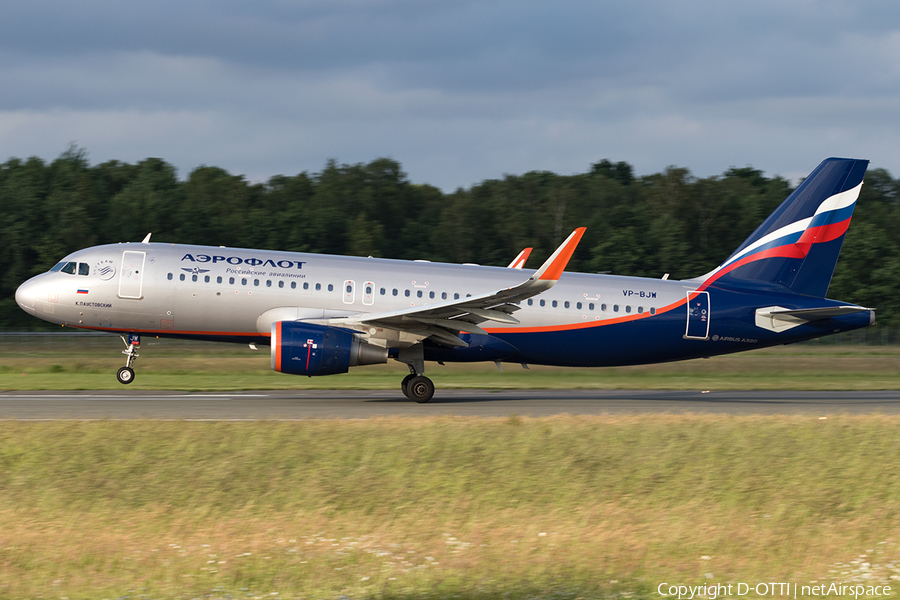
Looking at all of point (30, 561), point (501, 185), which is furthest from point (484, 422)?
point (501, 185)

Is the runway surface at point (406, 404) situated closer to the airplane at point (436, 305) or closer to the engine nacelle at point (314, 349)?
the engine nacelle at point (314, 349)

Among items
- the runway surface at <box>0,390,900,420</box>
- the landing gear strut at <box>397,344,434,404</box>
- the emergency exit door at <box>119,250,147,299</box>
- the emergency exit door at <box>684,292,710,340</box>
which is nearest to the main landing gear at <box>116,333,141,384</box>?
the runway surface at <box>0,390,900,420</box>

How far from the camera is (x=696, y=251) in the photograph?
71688 millimetres

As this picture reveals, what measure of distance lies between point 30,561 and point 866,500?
9.99m

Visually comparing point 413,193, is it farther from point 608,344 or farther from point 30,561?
point 30,561

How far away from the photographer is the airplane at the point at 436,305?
20875mm

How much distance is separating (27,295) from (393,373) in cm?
1218

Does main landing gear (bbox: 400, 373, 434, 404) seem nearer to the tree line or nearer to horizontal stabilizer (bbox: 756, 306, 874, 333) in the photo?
horizontal stabilizer (bbox: 756, 306, 874, 333)

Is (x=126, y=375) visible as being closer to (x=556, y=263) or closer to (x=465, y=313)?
(x=465, y=313)

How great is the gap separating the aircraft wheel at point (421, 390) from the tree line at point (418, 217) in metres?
37.0

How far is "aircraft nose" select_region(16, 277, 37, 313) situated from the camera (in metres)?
22.4

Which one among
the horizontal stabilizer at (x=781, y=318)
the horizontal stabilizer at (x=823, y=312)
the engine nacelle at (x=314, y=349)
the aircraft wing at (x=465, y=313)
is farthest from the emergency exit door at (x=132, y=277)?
the horizontal stabilizer at (x=823, y=312)

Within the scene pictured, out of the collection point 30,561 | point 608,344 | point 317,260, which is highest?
point 317,260

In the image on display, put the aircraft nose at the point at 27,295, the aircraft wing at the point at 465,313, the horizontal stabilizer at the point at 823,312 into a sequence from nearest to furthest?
1. the aircraft wing at the point at 465,313
2. the aircraft nose at the point at 27,295
3. the horizontal stabilizer at the point at 823,312
